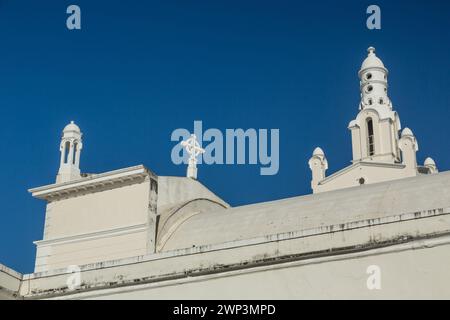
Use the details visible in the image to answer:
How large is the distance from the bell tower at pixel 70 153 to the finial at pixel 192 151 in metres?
3.81

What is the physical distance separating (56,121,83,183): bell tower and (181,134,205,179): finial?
12.5 ft

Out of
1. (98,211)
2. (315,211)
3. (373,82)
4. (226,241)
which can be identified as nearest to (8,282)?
(98,211)

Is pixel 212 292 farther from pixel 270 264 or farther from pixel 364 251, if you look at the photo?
pixel 364 251

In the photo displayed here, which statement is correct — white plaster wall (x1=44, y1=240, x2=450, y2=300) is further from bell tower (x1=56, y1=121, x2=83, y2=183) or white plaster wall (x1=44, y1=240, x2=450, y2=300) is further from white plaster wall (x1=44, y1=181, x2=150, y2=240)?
bell tower (x1=56, y1=121, x2=83, y2=183)

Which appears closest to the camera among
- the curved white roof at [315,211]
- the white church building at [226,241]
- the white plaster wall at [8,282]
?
the white church building at [226,241]

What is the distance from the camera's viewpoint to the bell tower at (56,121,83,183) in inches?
1074

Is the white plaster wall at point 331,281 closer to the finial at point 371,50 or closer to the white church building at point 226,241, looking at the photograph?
the white church building at point 226,241

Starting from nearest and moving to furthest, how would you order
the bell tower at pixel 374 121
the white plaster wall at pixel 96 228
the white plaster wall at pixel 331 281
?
the white plaster wall at pixel 331 281
the white plaster wall at pixel 96 228
the bell tower at pixel 374 121

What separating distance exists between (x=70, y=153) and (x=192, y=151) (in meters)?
4.30

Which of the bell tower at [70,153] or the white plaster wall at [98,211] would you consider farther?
the bell tower at [70,153]

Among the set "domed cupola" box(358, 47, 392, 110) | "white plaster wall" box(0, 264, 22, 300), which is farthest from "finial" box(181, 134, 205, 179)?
"domed cupola" box(358, 47, 392, 110)

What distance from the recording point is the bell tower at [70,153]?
2728 cm

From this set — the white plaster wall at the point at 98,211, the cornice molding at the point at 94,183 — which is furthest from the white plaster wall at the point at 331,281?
the cornice molding at the point at 94,183
